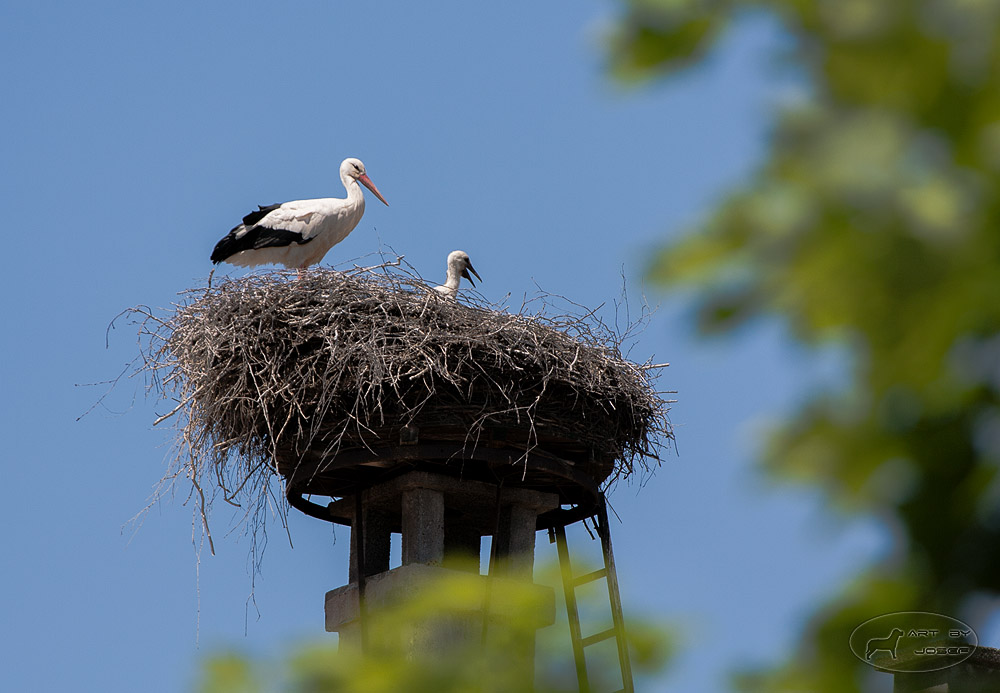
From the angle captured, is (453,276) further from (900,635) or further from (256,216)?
(900,635)

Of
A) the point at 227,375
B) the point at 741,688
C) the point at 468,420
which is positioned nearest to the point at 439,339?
the point at 468,420

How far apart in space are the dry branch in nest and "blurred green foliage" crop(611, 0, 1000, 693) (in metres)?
5.04

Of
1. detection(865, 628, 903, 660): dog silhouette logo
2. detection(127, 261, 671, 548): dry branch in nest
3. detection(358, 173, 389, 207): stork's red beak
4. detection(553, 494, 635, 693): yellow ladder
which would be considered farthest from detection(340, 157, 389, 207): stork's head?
detection(865, 628, 903, 660): dog silhouette logo

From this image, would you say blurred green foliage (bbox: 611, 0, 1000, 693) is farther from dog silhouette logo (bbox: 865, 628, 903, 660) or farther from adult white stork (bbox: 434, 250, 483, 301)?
adult white stork (bbox: 434, 250, 483, 301)

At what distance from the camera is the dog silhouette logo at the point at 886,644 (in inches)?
28.1

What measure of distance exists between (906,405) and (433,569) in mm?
5557

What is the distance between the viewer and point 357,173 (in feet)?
30.4

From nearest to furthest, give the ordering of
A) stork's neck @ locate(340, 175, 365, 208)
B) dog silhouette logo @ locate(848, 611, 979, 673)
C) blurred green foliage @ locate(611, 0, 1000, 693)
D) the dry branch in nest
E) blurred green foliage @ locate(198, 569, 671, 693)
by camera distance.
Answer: blurred green foliage @ locate(611, 0, 1000, 693), dog silhouette logo @ locate(848, 611, 979, 673), blurred green foliage @ locate(198, 569, 671, 693), the dry branch in nest, stork's neck @ locate(340, 175, 365, 208)

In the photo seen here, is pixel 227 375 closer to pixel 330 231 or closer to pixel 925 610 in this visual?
pixel 330 231

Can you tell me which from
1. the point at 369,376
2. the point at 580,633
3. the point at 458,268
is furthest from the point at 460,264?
the point at 580,633

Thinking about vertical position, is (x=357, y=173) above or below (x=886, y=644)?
above

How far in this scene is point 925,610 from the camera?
2.11 ft

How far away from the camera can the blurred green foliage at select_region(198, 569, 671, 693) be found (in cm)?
91

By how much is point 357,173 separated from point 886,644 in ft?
28.7
